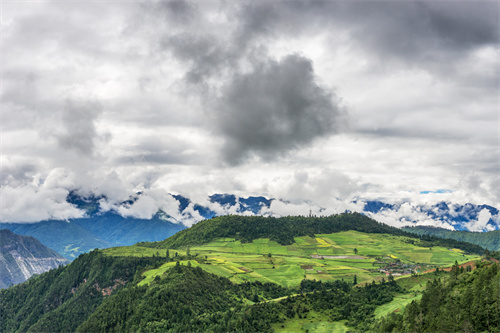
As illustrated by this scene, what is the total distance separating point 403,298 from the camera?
637ft

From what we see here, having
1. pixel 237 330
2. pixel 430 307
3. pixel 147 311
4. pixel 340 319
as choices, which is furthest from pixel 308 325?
pixel 147 311

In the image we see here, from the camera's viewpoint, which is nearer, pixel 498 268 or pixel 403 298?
pixel 498 268

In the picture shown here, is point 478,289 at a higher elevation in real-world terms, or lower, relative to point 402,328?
higher

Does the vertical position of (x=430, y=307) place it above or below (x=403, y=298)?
above

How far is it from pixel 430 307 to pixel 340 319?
238ft

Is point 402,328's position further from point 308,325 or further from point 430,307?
point 308,325

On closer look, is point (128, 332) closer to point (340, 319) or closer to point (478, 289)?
point (340, 319)

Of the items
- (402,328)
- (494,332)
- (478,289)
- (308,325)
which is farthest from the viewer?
(308,325)

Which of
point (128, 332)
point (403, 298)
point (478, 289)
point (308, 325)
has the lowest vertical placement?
point (128, 332)

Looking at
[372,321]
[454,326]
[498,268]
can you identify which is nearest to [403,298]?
[372,321]

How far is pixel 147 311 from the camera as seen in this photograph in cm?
19900

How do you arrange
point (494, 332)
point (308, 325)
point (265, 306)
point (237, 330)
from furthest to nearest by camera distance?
point (265, 306) < point (308, 325) < point (237, 330) < point (494, 332)

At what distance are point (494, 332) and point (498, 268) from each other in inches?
1136

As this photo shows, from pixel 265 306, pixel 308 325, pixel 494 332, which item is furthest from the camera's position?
pixel 265 306
